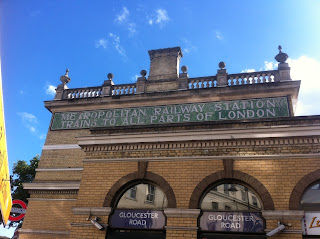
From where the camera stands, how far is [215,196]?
385 inches

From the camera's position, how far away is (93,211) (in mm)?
10227

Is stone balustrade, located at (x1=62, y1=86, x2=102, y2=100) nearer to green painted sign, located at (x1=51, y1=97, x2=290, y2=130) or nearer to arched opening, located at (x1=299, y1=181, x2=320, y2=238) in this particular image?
green painted sign, located at (x1=51, y1=97, x2=290, y2=130)

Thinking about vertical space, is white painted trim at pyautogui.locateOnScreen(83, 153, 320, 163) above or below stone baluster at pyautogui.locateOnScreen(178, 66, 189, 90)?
below

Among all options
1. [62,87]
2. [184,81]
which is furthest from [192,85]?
[62,87]

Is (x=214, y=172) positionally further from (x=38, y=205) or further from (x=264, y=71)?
(x=38, y=205)

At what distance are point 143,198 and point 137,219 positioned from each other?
71cm

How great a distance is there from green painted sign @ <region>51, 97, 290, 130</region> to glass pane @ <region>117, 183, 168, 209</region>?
566 cm

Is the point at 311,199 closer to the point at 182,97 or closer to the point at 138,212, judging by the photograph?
the point at 138,212

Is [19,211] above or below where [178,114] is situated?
below

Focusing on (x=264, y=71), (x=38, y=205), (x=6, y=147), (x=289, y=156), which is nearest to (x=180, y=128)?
(x=289, y=156)

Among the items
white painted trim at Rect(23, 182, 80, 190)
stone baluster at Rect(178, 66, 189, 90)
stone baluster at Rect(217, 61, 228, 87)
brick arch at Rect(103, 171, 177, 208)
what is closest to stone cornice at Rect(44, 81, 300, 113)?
stone baluster at Rect(217, 61, 228, 87)

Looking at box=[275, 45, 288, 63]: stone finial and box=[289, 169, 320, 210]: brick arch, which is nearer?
box=[289, 169, 320, 210]: brick arch

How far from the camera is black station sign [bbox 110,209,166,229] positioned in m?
9.73

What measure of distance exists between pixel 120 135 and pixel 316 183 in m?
6.56
